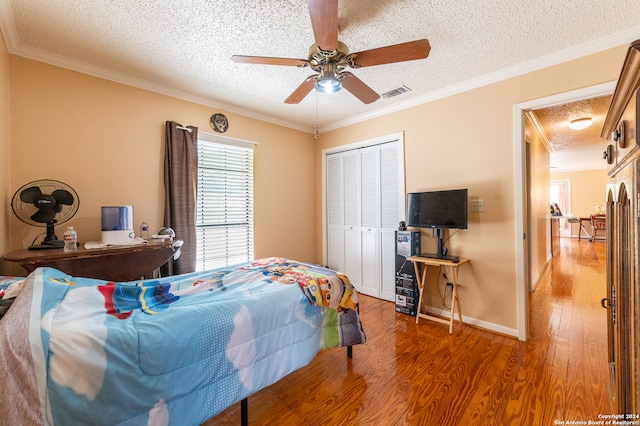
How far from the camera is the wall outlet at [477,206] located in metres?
2.71

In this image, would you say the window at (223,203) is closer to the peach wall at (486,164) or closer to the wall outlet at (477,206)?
the peach wall at (486,164)

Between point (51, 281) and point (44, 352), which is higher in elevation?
point (51, 281)

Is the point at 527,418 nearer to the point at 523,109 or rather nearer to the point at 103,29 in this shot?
the point at 523,109

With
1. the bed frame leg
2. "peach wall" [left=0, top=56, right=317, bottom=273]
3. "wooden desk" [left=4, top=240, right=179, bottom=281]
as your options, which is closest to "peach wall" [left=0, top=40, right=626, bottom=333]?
"peach wall" [left=0, top=56, right=317, bottom=273]

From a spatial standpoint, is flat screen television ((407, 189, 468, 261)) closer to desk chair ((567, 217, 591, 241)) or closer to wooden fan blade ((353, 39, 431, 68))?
wooden fan blade ((353, 39, 431, 68))

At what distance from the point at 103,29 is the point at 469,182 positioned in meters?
3.46

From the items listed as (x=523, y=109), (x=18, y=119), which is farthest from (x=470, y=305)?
(x=18, y=119)

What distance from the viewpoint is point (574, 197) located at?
8.86 m

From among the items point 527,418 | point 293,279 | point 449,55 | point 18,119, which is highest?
point 449,55

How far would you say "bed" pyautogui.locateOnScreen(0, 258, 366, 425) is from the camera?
88 cm

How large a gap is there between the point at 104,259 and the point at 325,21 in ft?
7.33

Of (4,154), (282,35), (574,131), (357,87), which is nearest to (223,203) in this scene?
(4,154)

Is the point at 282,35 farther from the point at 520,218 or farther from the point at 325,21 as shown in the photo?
the point at 520,218

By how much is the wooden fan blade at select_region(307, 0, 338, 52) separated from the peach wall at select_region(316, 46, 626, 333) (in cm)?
190
